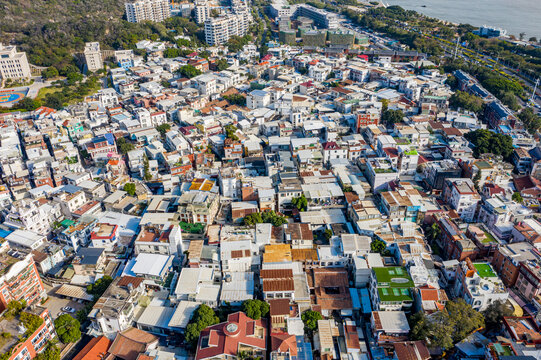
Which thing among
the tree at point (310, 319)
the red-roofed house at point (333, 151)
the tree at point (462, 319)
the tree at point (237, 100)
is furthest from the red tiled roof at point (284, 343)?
the tree at point (237, 100)

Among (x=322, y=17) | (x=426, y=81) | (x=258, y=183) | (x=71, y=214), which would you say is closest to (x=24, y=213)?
(x=71, y=214)

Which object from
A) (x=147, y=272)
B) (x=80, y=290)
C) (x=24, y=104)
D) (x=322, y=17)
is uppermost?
(x=322, y=17)

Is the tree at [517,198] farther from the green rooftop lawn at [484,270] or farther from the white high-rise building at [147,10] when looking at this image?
the white high-rise building at [147,10]

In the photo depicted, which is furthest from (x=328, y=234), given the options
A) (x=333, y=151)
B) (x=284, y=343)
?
(x=333, y=151)

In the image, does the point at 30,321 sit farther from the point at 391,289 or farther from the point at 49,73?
the point at 49,73

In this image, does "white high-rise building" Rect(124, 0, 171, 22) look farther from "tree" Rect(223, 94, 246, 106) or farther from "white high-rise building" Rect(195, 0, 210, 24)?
"tree" Rect(223, 94, 246, 106)

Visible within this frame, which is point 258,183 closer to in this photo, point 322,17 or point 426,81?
point 426,81
